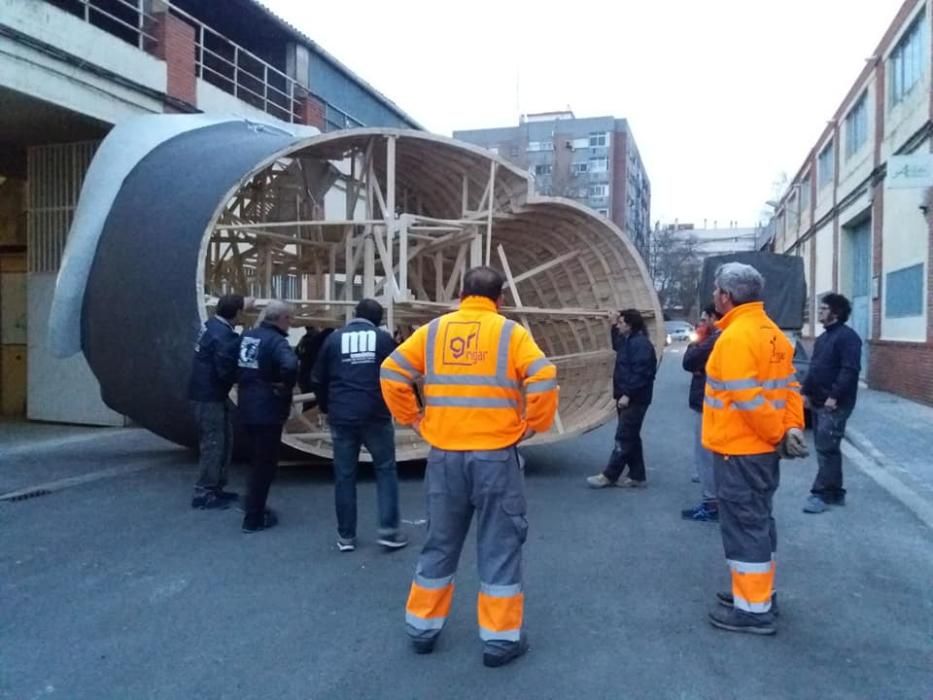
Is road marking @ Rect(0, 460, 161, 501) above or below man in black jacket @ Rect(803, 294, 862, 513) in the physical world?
below

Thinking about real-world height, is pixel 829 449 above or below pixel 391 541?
above

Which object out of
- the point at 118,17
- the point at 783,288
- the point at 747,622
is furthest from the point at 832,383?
the point at 118,17

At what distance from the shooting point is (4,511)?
6781 millimetres

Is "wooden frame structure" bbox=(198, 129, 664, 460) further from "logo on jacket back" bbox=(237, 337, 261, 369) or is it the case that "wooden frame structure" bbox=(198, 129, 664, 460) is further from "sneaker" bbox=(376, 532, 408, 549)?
"sneaker" bbox=(376, 532, 408, 549)

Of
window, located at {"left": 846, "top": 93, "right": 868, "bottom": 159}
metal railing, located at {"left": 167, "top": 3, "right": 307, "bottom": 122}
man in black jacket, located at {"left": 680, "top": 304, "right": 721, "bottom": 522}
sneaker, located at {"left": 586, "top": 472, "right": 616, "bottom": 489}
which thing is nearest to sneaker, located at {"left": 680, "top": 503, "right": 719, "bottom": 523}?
man in black jacket, located at {"left": 680, "top": 304, "right": 721, "bottom": 522}

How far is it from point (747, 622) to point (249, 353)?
378 cm

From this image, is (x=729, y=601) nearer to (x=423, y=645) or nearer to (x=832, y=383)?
(x=423, y=645)

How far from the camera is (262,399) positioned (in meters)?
6.07

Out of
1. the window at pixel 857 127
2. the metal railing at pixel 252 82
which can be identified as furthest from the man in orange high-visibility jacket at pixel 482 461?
the window at pixel 857 127

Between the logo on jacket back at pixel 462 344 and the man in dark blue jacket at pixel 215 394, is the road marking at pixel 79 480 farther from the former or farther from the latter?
the logo on jacket back at pixel 462 344

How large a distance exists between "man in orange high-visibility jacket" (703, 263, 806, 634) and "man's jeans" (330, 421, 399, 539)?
2228 millimetres

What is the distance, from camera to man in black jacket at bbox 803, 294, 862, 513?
677cm

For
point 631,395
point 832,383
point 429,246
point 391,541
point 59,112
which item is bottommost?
point 391,541

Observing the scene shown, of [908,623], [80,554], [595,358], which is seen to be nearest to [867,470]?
[595,358]
